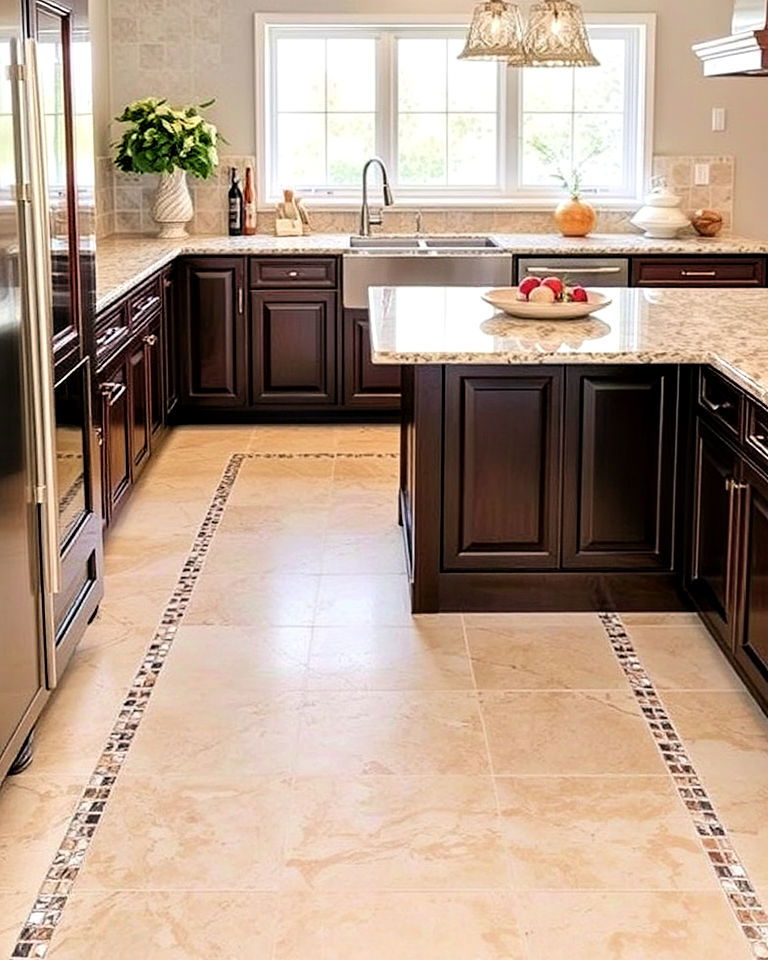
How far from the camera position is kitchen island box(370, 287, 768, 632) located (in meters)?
3.95

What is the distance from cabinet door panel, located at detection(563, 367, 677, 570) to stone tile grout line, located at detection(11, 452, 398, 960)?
1200 millimetres

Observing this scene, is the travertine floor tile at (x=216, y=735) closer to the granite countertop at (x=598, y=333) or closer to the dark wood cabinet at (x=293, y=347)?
the granite countertop at (x=598, y=333)

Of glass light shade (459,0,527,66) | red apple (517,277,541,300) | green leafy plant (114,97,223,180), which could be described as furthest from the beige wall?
red apple (517,277,541,300)

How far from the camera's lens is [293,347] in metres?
6.78

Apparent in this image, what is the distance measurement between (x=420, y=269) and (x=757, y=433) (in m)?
3.46

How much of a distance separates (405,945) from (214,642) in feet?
5.39

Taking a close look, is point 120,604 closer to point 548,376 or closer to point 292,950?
point 548,376

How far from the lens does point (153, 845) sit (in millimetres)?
2734

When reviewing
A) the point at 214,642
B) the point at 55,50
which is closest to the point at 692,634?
the point at 214,642

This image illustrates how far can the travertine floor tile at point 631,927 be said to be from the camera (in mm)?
2371

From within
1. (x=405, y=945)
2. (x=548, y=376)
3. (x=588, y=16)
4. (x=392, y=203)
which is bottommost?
(x=405, y=945)

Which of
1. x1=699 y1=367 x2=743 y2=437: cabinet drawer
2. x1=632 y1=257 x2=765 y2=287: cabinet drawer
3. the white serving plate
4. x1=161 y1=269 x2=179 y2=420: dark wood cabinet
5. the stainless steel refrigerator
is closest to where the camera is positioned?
the stainless steel refrigerator

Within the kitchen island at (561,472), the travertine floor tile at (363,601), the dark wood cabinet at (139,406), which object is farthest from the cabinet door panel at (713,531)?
the dark wood cabinet at (139,406)

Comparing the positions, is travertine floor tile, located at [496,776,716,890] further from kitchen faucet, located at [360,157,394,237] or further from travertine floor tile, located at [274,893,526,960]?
kitchen faucet, located at [360,157,394,237]
